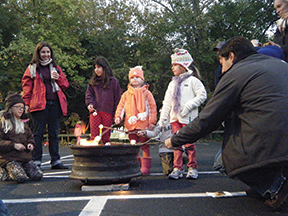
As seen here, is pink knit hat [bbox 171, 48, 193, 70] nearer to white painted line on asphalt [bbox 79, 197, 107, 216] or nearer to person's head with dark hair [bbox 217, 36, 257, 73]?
person's head with dark hair [bbox 217, 36, 257, 73]

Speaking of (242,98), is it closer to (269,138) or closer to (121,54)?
(269,138)

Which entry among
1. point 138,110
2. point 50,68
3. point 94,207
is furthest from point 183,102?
point 50,68

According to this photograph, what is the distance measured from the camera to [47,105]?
17.6 ft

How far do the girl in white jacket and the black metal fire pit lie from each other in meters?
1.00

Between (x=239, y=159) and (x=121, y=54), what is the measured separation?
19616 millimetres

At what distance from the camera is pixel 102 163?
11.7 feet

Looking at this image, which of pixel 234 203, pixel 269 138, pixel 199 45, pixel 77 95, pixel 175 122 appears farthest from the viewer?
pixel 77 95

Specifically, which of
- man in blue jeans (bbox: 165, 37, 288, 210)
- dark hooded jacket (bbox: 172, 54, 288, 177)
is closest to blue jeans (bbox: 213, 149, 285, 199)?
man in blue jeans (bbox: 165, 37, 288, 210)

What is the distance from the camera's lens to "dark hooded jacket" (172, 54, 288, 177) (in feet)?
7.64

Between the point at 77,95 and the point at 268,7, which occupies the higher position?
the point at 268,7

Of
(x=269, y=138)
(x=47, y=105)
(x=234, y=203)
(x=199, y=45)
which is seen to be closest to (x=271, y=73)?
(x=269, y=138)

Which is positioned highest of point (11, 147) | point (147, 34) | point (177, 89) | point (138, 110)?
point (147, 34)

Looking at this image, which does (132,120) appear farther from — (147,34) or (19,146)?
(147,34)

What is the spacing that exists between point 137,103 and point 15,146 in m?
2.07
